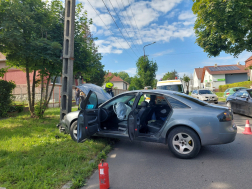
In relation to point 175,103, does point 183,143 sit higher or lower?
lower

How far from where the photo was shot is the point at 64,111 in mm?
7066

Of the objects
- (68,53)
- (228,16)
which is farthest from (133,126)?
(228,16)

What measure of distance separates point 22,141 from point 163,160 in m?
4.10

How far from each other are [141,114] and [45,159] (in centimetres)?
244

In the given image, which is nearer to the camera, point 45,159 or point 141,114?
point 45,159

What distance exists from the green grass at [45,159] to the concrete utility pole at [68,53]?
141cm

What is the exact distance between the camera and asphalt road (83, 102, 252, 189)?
3.12m

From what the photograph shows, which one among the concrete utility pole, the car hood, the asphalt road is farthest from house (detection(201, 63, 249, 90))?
the asphalt road

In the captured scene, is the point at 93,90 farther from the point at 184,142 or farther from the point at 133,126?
the point at 184,142

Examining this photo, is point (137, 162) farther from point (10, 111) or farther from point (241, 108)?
point (10, 111)

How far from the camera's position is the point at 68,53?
22.6 ft

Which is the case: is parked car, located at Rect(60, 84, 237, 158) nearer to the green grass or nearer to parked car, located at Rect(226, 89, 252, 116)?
the green grass

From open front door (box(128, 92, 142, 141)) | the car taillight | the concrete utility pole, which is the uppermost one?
the concrete utility pole

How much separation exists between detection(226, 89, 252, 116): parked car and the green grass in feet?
24.9
